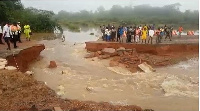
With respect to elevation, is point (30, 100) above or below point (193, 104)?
above

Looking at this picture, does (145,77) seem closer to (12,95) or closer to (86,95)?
(86,95)

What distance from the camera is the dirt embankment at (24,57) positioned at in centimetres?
1312

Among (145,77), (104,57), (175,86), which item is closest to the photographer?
(175,86)

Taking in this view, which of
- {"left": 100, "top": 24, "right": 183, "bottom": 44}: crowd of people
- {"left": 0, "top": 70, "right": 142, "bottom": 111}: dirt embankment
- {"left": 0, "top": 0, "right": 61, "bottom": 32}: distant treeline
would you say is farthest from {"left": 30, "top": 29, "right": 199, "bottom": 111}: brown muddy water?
{"left": 0, "top": 0, "right": 61, "bottom": 32}: distant treeline

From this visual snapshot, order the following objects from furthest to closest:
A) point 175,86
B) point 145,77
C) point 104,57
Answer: point 104,57, point 145,77, point 175,86

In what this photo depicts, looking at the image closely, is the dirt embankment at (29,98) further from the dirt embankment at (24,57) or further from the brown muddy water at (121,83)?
the dirt embankment at (24,57)

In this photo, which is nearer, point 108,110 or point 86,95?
point 108,110

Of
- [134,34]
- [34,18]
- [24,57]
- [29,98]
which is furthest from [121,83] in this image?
[34,18]

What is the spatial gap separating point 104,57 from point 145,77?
12.3ft

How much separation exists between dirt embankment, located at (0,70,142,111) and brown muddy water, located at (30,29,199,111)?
1299 millimetres

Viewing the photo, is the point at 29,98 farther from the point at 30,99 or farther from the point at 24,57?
the point at 24,57

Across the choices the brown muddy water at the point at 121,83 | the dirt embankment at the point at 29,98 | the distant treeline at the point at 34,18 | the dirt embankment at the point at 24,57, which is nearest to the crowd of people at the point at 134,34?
the brown muddy water at the point at 121,83

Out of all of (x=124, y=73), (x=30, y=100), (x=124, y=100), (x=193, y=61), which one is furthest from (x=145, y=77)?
(x=30, y=100)

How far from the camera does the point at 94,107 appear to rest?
24.9 feet
